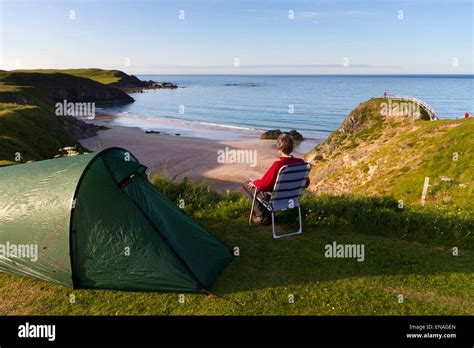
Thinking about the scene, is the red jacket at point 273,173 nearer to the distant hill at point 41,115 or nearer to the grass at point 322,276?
the grass at point 322,276

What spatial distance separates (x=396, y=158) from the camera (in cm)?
2638

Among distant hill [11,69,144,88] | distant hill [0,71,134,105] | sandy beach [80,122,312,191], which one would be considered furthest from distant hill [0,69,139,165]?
distant hill [11,69,144,88]

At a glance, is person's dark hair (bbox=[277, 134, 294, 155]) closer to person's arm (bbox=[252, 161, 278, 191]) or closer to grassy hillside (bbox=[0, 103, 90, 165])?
person's arm (bbox=[252, 161, 278, 191])

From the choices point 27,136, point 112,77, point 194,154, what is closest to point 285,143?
point 27,136

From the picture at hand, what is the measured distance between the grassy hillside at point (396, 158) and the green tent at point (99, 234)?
11007 millimetres

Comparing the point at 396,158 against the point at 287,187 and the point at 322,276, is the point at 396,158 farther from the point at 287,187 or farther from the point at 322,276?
the point at 322,276

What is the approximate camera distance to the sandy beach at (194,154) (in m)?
34.9

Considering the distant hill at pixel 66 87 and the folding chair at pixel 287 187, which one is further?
the distant hill at pixel 66 87

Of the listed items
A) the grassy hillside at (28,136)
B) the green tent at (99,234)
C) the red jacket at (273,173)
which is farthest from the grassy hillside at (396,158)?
the grassy hillside at (28,136)

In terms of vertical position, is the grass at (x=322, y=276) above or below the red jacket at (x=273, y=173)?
below

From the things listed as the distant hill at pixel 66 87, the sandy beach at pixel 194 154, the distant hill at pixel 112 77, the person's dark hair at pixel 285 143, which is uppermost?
the distant hill at pixel 112 77

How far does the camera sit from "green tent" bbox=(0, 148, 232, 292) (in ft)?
22.1

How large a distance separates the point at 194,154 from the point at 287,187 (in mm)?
36821
